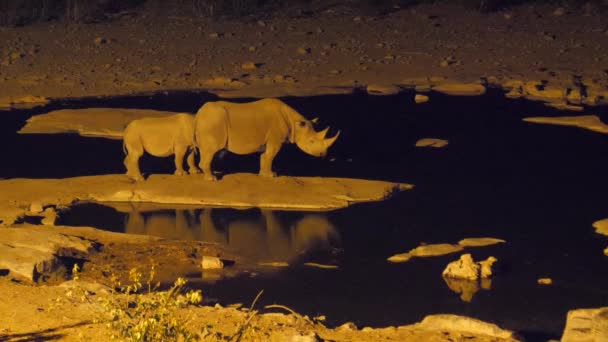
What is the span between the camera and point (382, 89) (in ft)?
70.0

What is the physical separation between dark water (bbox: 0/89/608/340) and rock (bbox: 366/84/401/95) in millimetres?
1322

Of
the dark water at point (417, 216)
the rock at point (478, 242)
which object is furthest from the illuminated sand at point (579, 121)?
the rock at point (478, 242)

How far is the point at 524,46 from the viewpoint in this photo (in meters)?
24.9

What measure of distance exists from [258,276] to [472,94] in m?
10.8

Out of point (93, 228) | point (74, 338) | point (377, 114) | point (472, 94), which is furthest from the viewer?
point (472, 94)

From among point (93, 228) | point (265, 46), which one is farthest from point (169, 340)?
point (265, 46)

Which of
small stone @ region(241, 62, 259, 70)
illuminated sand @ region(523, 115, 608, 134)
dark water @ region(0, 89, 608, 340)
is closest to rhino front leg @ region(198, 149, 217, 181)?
dark water @ region(0, 89, 608, 340)

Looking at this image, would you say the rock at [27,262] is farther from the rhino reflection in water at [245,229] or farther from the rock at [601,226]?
the rock at [601,226]

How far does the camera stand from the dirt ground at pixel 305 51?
2205 cm

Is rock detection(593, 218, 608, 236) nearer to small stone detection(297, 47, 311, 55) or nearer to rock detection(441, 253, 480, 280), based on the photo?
rock detection(441, 253, 480, 280)

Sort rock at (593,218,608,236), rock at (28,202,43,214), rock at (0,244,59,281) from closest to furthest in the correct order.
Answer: rock at (0,244,59,281)
rock at (593,218,608,236)
rock at (28,202,43,214)

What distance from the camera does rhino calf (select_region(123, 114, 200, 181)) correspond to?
14070 mm

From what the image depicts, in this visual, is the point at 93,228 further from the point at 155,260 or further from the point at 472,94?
the point at 472,94

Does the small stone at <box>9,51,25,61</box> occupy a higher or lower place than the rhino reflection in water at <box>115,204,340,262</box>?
higher
